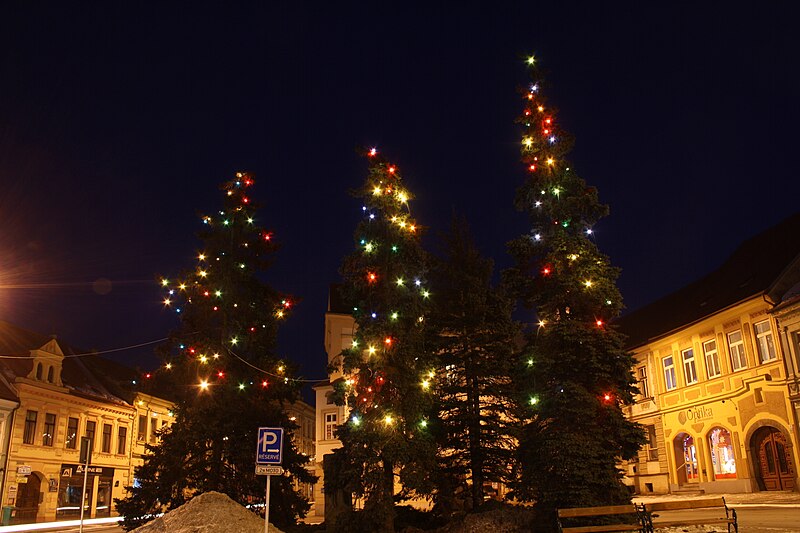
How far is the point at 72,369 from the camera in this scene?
1767 inches

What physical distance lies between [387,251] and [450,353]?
12.9 ft

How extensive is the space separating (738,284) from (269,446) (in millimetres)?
24201

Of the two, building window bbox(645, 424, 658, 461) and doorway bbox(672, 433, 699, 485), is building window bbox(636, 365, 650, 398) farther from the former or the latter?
doorway bbox(672, 433, 699, 485)

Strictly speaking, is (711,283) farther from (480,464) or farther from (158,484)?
(158,484)

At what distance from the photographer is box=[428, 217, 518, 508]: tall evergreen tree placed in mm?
19031

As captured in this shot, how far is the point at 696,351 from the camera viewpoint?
3102 cm

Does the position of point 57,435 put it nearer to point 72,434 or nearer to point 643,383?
point 72,434

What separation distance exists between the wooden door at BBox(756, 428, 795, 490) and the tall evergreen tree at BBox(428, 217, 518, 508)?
42.0ft

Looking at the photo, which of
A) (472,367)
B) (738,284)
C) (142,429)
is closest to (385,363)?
(472,367)

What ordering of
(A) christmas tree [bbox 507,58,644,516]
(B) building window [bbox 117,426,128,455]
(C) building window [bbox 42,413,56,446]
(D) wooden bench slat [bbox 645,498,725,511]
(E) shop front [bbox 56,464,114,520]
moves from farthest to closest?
(B) building window [bbox 117,426,128,455]
(E) shop front [bbox 56,464,114,520]
(C) building window [bbox 42,413,56,446]
(A) christmas tree [bbox 507,58,644,516]
(D) wooden bench slat [bbox 645,498,725,511]

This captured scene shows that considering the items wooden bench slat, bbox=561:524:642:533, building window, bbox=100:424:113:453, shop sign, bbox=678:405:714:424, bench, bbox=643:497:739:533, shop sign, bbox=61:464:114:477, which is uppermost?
building window, bbox=100:424:113:453

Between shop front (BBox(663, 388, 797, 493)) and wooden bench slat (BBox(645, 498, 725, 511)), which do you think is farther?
shop front (BBox(663, 388, 797, 493))

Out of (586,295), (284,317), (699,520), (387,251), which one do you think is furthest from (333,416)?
(699,520)

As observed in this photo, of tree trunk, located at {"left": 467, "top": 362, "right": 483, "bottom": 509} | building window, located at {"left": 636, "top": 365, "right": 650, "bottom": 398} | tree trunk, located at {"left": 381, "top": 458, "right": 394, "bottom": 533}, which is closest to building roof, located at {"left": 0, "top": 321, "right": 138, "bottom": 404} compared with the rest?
tree trunk, located at {"left": 381, "top": 458, "right": 394, "bottom": 533}
